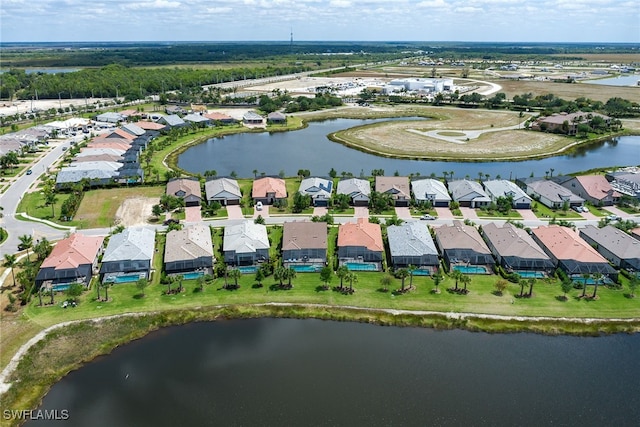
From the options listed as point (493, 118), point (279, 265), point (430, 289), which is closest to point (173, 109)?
point (493, 118)

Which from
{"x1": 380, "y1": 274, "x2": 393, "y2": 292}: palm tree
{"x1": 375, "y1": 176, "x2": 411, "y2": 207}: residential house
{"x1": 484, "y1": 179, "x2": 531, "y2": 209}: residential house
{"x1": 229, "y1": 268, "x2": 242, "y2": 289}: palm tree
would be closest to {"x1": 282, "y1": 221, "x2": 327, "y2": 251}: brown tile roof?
{"x1": 229, "y1": 268, "x2": 242, "y2": 289}: palm tree

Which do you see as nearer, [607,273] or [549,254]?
[607,273]

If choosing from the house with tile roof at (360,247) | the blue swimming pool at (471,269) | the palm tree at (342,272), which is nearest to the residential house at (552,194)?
the blue swimming pool at (471,269)

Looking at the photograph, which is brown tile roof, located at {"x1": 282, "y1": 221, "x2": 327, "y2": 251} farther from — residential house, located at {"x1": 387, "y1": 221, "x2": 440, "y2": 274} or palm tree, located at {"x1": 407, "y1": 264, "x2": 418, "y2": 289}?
palm tree, located at {"x1": 407, "y1": 264, "x2": 418, "y2": 289}

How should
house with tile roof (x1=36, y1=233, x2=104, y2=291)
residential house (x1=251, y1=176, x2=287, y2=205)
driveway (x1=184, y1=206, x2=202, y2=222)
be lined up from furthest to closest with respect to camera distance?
residential house (x1=251, y1=176, x2=287, y2=205)
driveway (x1=184, y1=206, x2=202, y2=222)
house with tile roof (x1=36, y1=233, x2=104, y2=291)

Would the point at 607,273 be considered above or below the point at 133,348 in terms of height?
above

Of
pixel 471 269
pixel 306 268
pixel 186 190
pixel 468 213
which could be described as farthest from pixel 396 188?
pixel 186 190

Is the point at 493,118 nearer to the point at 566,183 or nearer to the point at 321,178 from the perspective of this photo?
the point at 566,183
